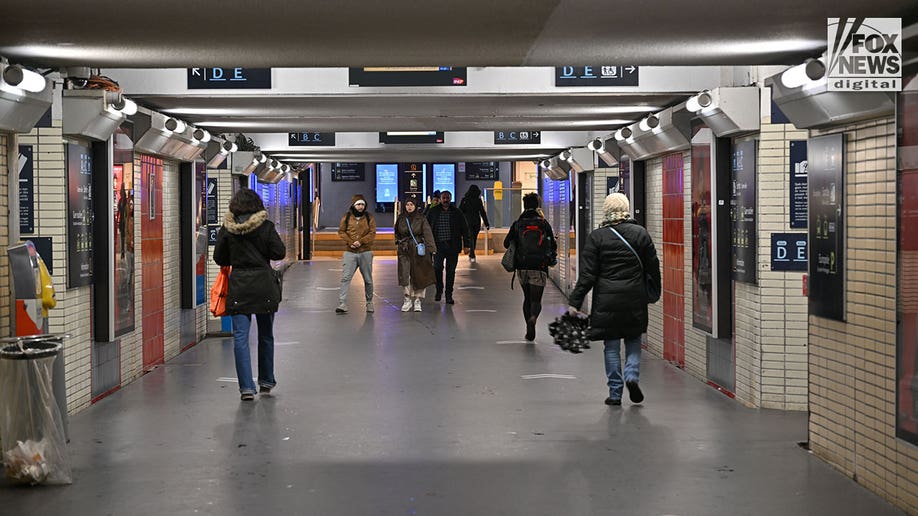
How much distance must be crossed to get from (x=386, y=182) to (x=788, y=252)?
33151 mm

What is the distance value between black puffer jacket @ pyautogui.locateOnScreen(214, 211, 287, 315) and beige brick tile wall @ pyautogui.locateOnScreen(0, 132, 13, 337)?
6.11 feet

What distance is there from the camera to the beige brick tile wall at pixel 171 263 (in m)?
11.7

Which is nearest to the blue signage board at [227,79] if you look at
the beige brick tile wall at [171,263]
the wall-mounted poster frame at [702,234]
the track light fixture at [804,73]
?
the beige brick tile wall at [171,263]

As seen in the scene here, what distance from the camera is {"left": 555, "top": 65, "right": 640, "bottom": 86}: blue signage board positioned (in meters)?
9.73

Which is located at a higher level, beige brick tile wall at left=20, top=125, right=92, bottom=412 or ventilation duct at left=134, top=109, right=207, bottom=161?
ventilation duct at left=134, top=109, right=207, bottom=161

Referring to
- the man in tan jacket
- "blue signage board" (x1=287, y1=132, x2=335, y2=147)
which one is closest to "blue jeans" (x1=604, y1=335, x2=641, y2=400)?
the man in tan jacket

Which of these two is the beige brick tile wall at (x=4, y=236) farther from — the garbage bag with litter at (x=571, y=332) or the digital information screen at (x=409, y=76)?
the garbage bag with litter at (x=571, y=332)

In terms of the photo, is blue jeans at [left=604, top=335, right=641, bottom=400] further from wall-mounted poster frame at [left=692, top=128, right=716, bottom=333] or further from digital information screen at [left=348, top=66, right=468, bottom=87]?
digital information screen at [left=348, top=66, right=468, bottom=87]

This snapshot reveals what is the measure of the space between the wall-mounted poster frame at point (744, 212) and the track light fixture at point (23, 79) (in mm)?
4869

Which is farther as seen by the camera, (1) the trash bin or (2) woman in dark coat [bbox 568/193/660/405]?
(2) woman in dark coat [bbox 568/193/660/405]

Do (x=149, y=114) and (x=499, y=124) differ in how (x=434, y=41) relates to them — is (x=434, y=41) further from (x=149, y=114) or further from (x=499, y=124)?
(x=499, y=124)

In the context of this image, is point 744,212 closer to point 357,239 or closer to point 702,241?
point 702,241

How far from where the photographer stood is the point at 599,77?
9.74 m

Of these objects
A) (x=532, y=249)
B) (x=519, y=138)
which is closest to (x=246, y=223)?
(x=532, y=249)
